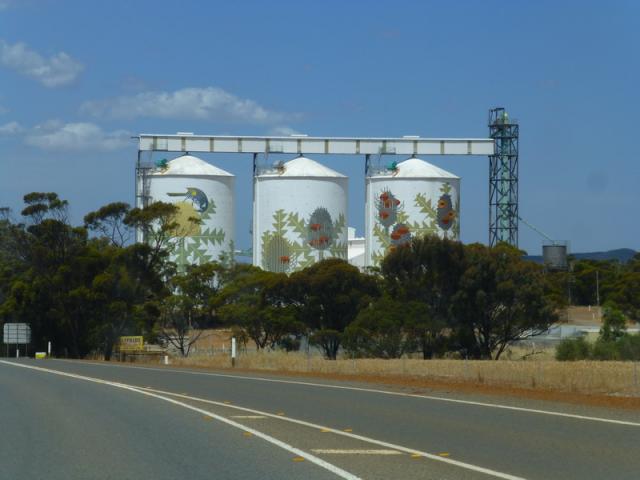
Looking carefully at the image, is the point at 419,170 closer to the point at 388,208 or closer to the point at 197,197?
the point at 388,208

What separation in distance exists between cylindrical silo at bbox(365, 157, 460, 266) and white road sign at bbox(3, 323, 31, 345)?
2979 centimetres

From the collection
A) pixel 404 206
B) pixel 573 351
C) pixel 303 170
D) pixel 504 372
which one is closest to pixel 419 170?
pixel 404 206

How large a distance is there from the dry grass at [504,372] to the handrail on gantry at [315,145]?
1787 inches

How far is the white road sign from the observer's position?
62.0m

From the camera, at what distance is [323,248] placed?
80.1 metres

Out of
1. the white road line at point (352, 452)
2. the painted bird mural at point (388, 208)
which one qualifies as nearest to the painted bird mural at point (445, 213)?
the painted bird mural at point (388, 208)

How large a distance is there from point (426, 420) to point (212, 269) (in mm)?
54373

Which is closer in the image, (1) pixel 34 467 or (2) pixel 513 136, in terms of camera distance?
(1) pixel 34 467

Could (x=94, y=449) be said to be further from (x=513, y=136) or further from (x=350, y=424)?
(x=513, y=136)

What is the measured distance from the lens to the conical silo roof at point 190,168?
80.3 meters

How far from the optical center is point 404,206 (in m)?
81.9

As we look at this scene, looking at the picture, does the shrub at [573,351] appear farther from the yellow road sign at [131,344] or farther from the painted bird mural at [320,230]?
the painted bird mural at [320,230]

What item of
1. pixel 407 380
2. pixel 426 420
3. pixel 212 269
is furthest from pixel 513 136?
pixel 426 420

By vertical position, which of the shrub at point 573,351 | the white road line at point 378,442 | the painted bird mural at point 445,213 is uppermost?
the painted bird mural at point 445,213
